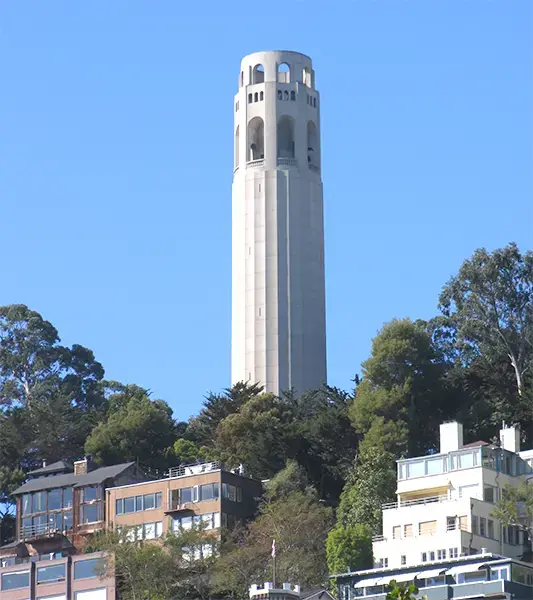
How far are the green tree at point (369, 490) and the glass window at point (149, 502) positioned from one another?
8.33 meters

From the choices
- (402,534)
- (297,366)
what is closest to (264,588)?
(402,534)

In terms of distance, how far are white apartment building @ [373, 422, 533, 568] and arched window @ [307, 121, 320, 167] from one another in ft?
126

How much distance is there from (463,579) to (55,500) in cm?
2576

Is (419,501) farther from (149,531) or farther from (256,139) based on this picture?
(256,139)

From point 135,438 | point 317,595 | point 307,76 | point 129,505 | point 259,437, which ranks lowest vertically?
point 317,595

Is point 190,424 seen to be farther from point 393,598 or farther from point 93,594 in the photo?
point 393,598

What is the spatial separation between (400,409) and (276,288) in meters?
26.8

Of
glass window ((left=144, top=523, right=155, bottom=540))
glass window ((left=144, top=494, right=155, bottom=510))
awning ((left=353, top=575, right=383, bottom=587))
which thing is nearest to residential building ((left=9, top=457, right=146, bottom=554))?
glass window ((left=144, top=494, right=155, bottom=510))

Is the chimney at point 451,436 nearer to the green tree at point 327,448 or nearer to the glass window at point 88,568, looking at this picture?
the green tree at point 327,448

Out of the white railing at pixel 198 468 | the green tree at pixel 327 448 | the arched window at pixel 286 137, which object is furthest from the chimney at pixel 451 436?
the arched window at pixel 286 137

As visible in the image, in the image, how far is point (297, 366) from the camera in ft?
395

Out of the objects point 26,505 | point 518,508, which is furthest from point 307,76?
point 518,508

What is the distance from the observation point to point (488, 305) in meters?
109

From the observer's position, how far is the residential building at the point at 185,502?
91.8 metres
